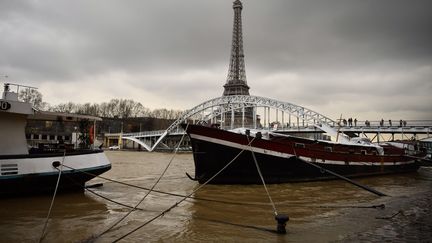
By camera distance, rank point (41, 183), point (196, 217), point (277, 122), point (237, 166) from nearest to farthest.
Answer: point (196, 217), point (41, 183), point (237, 166), point (277, 122)

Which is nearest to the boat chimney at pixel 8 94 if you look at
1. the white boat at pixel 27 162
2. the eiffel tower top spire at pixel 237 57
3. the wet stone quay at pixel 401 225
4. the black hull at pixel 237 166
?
the white boat at pixel 27 162

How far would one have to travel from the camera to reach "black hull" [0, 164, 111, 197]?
9.88 m

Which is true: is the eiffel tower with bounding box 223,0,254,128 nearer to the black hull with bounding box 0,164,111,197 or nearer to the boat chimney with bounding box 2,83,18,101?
the black hull with bounding box 0,164,111,197

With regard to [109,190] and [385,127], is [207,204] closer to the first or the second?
[109,190]

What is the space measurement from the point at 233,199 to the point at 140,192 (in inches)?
144

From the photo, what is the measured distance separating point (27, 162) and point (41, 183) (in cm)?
87

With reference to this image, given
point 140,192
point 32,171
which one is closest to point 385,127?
point 140,192

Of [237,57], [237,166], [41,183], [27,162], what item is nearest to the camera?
[27,162]

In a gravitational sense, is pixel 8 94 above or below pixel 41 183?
above

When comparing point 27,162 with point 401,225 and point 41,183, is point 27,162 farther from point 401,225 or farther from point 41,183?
point 401,225

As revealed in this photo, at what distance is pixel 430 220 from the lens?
8039 millimetres

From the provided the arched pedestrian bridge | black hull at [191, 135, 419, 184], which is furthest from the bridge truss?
black hull at [191, 135, 419, 184]

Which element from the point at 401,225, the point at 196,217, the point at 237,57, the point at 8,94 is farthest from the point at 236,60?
the point at 401,225

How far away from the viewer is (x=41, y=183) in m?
10.5
